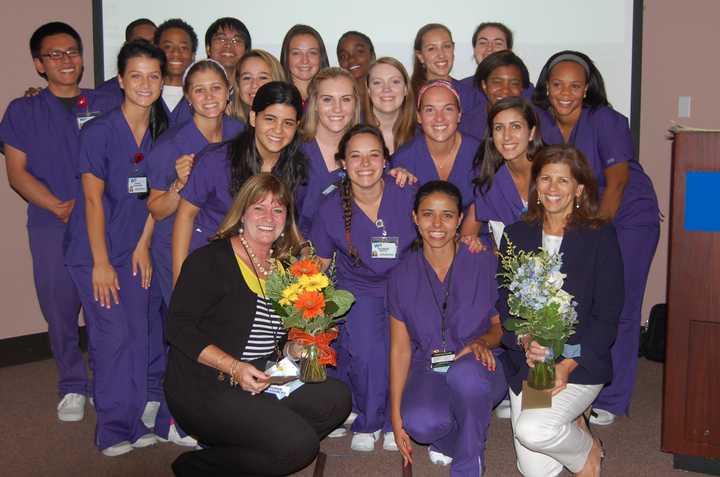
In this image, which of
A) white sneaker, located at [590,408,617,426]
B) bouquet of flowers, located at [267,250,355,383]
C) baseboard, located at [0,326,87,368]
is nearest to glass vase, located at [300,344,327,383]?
bouquet of flowers, located at [267,250,355,383]

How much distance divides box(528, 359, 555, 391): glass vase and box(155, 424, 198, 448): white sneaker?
5.11ft

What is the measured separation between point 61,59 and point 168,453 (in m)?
2.04

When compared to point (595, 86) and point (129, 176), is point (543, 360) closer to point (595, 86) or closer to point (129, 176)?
→ point (595, 86)

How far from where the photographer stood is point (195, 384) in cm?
296

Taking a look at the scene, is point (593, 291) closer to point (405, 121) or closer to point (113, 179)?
point (405, 121)

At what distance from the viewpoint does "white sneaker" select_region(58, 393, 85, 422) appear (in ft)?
13.4

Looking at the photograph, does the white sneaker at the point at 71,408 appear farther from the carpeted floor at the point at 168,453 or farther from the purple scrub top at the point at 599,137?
the purple scrub top at the point at 599,137

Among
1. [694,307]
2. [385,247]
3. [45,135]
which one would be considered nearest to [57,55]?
[45,135]

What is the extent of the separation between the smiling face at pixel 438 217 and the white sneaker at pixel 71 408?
6.54 ft

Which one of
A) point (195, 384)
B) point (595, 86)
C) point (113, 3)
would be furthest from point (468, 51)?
point (195, 384)

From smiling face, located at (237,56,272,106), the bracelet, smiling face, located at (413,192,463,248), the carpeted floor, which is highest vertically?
smiling face, located at (237,56,272,106)

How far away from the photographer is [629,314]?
162 inches

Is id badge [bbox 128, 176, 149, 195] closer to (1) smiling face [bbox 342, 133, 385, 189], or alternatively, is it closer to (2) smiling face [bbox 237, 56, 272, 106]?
(2) smiling face [bbox 237, 56, 272, 106]

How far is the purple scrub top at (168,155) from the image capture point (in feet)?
11.9
